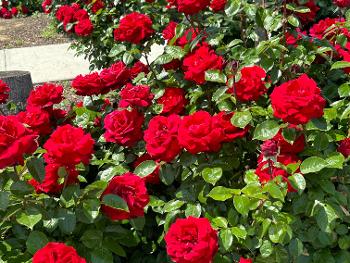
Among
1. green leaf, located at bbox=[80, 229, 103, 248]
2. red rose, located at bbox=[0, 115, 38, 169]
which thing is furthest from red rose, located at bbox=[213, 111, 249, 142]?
red rose, located at bbox=[0, 115, 38, 169]

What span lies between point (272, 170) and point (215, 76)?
481 millimetres

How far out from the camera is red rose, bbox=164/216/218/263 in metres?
1.61

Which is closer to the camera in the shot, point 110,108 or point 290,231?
point 290,231

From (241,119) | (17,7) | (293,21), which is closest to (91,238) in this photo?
(241,119)

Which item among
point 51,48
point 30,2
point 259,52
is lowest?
point 30,2

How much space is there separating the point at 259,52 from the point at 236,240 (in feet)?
2.41

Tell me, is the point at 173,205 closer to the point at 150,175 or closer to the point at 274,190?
the point at 150,175

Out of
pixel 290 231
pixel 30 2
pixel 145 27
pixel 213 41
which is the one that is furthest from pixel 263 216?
pixel 30 2

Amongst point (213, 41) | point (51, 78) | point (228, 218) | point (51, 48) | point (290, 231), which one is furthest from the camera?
point (51, 48)

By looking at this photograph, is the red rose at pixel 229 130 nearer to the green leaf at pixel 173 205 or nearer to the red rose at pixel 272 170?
the red rose at pixel 272 170

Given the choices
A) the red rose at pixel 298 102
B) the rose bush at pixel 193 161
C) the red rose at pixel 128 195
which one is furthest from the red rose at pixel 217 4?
the red rose at pixel 128 195

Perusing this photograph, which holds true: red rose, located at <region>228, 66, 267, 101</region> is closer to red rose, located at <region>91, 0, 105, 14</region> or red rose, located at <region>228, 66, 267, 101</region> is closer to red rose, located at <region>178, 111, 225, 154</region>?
red rose, located at <region>178, 111, 225, 154</region>

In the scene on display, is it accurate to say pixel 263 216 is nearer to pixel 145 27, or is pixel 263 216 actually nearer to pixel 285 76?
pixel 285 76

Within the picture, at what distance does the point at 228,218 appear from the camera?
2.03 meters
